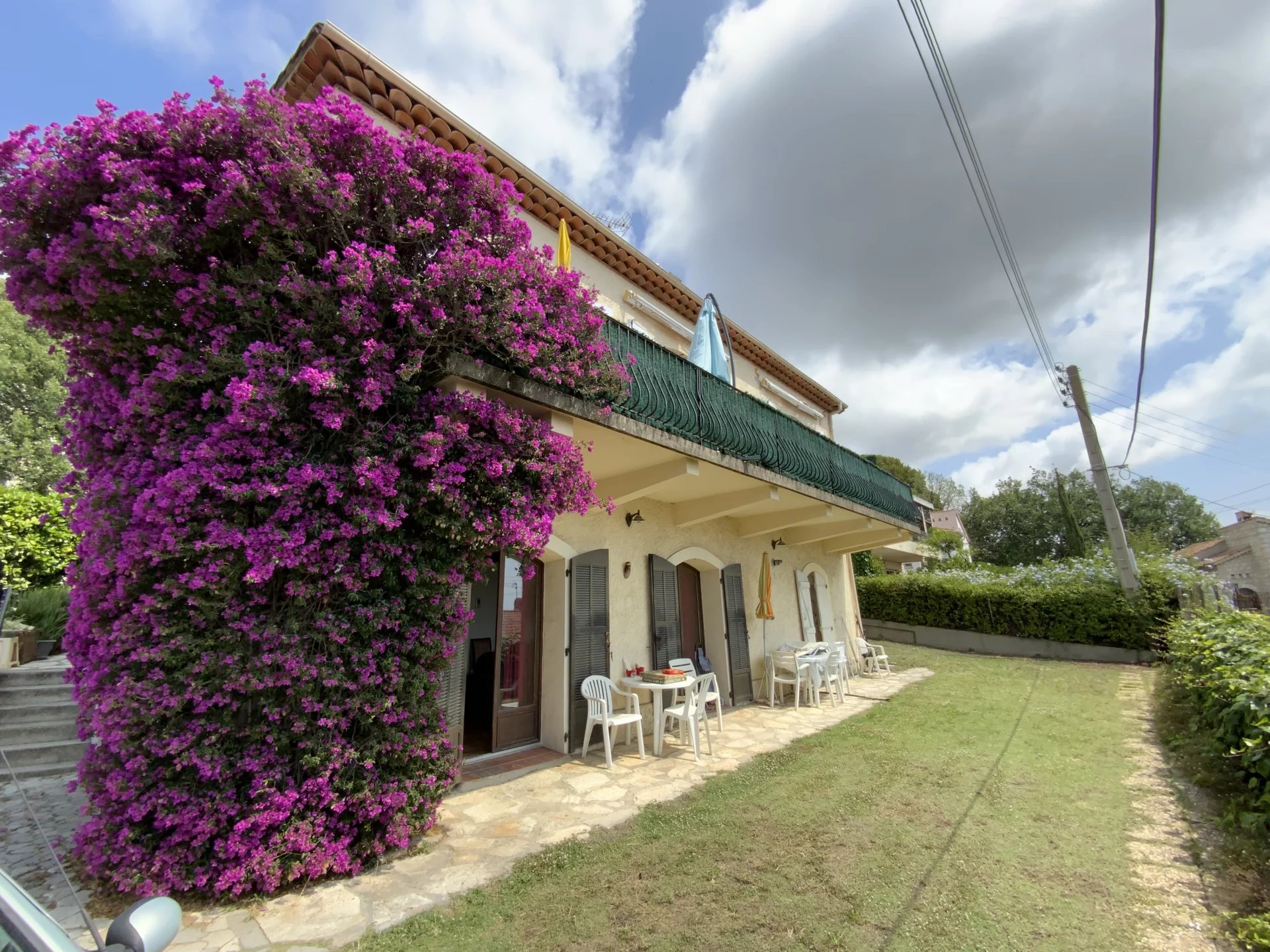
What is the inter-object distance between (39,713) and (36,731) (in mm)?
347

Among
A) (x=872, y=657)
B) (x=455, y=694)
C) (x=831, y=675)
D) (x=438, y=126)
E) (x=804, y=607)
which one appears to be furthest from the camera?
(x=872, y=657)

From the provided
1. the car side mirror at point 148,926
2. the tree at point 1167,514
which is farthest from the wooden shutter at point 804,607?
the tree at point 1167,514

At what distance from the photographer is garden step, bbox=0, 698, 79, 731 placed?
543cm

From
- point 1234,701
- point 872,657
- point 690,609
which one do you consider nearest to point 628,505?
point 690,609

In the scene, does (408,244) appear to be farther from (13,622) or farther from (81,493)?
(13,622)

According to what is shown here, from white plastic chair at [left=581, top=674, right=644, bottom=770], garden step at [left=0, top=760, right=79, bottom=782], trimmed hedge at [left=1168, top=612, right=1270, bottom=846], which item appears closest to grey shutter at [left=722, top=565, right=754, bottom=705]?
white plastic chair at [left=581, top=674, right=644, bottom=770]

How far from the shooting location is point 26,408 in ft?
51.4

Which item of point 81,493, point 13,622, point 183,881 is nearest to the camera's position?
point 183,881

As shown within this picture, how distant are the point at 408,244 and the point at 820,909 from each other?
520 cm

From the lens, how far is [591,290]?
4852 mm

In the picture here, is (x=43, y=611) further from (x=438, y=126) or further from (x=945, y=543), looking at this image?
(x=945, y=543)

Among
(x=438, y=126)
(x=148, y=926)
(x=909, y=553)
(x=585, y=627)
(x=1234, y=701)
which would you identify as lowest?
(x=1234, y=701)

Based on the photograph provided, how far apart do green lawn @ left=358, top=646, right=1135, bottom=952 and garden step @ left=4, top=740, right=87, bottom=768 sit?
4.76 metres

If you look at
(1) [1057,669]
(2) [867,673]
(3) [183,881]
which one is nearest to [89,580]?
(3) [183,881]
